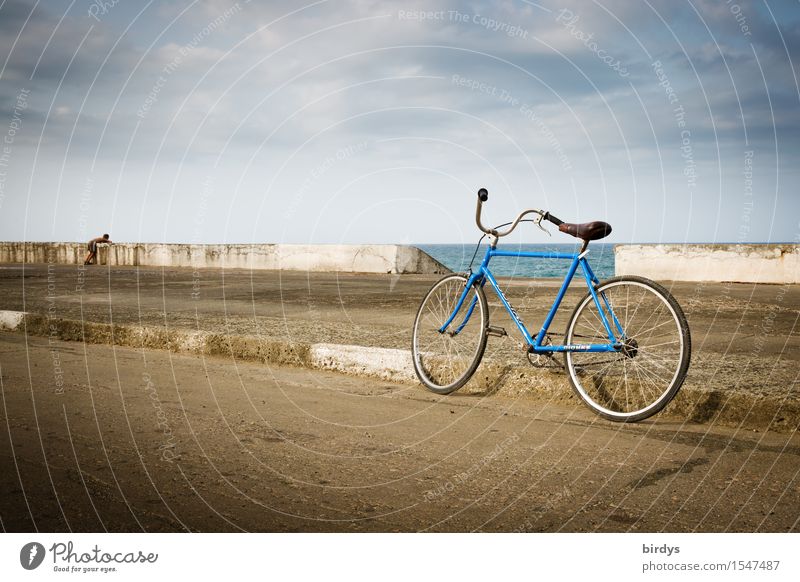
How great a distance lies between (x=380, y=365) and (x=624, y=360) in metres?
1.84

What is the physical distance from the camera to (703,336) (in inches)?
214

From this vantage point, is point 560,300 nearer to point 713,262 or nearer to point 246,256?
point 713,262

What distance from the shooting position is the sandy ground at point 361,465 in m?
2.23

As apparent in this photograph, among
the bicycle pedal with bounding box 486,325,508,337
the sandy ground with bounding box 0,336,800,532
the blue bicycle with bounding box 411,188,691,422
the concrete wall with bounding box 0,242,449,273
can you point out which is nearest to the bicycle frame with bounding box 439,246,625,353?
Answer: the blue bicycle with bounding box 411,188,691,422

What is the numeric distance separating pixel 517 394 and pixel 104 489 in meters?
2.56

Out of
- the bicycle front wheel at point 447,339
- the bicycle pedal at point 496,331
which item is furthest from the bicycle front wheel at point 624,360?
the bicycle front wheel at point 447,339

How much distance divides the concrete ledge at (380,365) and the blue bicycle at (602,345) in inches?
5.6

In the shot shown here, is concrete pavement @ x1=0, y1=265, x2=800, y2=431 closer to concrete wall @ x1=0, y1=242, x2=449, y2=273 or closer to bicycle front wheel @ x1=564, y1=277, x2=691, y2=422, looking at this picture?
bicycle front wheel @ x1=564, y1=277, x2=691, y2=422

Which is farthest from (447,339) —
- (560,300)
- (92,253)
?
(92,253)

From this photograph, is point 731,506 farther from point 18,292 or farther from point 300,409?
point 18,292

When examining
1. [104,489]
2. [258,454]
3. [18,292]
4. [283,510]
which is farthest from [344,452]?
[18,292]

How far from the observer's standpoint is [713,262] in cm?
1227

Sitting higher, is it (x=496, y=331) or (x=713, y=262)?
(x=713, y=262)

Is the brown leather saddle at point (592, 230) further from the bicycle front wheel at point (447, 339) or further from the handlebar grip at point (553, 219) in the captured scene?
the bicycle front wheel at point (447, 339)
